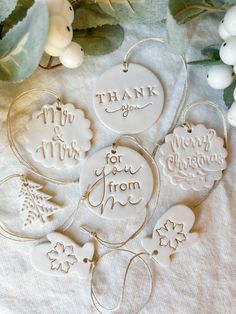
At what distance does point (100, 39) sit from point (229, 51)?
14cm

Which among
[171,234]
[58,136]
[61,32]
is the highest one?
[61,32]

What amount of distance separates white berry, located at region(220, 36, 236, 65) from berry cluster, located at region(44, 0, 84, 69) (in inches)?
6.1

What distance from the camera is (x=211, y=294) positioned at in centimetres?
58

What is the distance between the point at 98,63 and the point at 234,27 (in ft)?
0.52

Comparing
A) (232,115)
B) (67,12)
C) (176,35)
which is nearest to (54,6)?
(67,12)

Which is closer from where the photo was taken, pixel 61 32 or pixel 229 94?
pixel 61 32

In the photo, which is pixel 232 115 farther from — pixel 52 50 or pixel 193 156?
pixel 52 50

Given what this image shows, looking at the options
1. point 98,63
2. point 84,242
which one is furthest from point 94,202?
point 98,63

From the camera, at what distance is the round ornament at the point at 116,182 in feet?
1.80

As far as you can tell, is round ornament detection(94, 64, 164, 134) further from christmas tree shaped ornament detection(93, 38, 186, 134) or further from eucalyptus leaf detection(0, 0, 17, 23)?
eucalyptus leaf detection(0, 0, 17, 23)

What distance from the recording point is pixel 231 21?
49 centimetres

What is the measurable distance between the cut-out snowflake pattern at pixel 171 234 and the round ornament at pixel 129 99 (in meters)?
0.12

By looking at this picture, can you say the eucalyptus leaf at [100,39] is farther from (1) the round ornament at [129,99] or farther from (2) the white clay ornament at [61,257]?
(2) the white clay ornament at [61,257]

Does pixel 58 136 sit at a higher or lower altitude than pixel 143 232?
higher
